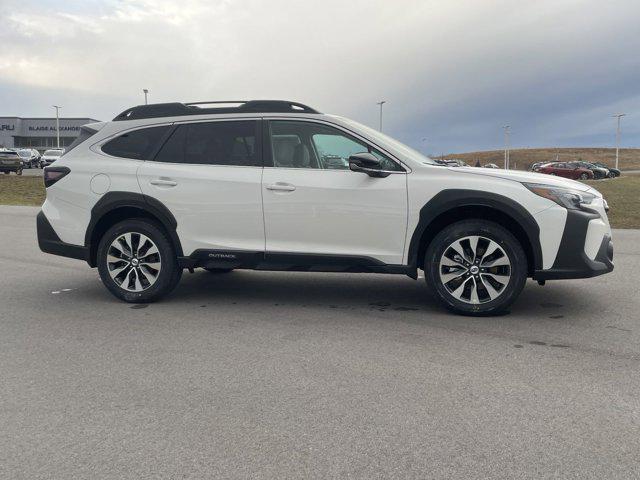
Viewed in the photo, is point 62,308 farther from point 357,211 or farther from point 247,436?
point 247,436

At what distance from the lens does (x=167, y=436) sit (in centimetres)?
286

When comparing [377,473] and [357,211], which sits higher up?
[357,211]

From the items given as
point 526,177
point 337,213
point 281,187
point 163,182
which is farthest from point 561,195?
point 163,182

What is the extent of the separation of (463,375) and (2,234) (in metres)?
10.2

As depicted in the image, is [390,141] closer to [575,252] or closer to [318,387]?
[575,252]

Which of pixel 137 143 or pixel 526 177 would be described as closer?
pixel 526 177

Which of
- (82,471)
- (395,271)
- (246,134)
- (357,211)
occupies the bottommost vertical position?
(82,471)

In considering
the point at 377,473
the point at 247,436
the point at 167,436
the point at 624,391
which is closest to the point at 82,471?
the point at 167,436

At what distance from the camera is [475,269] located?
496 cm

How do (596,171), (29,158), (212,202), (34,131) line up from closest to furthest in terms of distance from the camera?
(212,202) → (29,158) → (596,171) → (34,131)

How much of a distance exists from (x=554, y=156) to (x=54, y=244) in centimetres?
13076

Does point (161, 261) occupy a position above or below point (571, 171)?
below

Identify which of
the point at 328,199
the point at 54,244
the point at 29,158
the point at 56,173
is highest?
the point at 29,158

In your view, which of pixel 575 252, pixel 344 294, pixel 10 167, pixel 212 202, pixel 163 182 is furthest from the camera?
pixel 10 167
